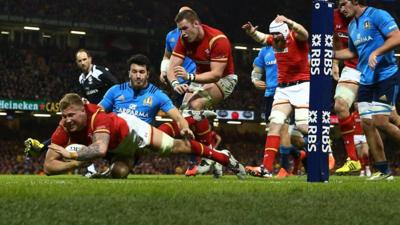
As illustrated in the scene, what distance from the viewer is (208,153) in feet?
28.4

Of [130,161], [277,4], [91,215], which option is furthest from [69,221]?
[277,4]

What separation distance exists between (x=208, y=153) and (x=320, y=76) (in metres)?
2.12

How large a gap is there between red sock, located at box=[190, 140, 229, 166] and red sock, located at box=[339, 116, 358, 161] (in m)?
2.11

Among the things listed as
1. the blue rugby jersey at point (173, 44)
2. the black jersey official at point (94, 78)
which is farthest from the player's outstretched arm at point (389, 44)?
the black jersey official at point (94, 78)

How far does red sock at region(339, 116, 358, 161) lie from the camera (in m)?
10.3

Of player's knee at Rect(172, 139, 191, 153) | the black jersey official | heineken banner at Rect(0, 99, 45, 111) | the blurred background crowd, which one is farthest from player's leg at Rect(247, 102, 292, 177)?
heineken banner at Rect(0, 99, 45, 111)

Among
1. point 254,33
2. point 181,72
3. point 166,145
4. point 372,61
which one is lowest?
point 166,145

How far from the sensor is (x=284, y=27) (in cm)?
965

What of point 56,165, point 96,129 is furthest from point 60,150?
point 56,165

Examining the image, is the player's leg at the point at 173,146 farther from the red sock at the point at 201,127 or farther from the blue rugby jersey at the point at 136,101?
the blue rugby jersey at the point at 136,101

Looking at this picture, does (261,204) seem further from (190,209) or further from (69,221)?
(69,221)

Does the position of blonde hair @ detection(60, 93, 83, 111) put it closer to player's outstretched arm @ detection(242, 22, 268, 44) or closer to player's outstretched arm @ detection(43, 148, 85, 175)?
player's outstretched arm @ detection(43, 148, 85, 175)

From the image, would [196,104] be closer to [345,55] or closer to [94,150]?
[345,55]

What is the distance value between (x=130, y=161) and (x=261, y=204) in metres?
4.30
